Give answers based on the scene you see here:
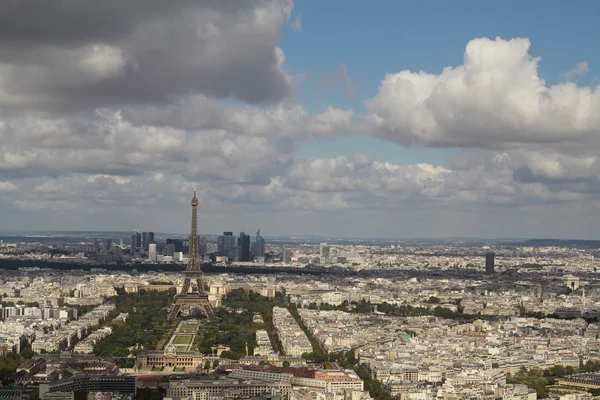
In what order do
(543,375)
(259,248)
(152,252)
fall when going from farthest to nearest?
(259,248) < (152,252) < (543,375)

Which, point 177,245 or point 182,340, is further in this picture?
point 177,245

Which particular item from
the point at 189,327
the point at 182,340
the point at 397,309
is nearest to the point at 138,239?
the point at 397,309

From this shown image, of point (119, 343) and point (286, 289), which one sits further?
point (286, 289)

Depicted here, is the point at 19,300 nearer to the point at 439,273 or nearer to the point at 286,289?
the point at 286,289

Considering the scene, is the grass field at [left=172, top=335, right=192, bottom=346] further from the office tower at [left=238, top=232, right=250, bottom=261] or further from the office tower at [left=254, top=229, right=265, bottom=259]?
the office tower at [left=254, top=229, right=265, bottom=259]

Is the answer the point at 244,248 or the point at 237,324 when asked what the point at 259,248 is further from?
the point at 237,324

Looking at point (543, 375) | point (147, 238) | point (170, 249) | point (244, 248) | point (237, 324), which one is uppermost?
point (147, 238)

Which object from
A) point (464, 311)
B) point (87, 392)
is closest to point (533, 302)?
point (464, 311)

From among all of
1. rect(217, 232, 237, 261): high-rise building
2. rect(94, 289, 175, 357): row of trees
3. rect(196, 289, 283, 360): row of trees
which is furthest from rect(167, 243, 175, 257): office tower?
rect(196, 289, 283, 360): row of trees
